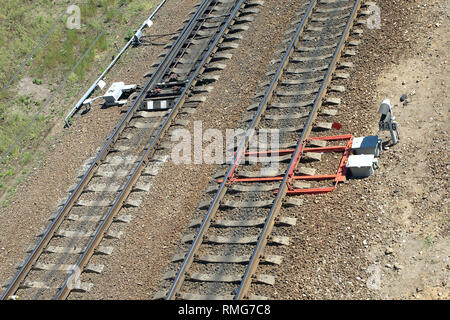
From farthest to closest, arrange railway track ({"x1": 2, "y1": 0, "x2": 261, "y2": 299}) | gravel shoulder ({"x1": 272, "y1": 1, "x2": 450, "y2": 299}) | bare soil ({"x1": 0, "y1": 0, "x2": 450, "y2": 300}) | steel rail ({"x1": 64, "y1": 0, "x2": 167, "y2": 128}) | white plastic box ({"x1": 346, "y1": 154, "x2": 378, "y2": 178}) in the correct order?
steel rail ({"x1": 64, "y1": 0, "x2": 167, "y2": 128})
railway track ({"x1": 2, "y1": 0, "x2": 261, "y2": 299})
white plastic box ({"x1": 346, "y1": 154, "x2": 378, "y2": 178})
bare soil ({"x1": 0, "y1": 0, "x2": 450, "y2": 300})
gravel shoulder ({"x1": 272, "y1": 1, "x2": 450, "y2": 299})

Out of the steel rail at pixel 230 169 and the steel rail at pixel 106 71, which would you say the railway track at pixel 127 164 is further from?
the steel rail at pixel 230 169

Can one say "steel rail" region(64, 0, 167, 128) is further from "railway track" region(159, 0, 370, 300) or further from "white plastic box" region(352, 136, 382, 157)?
"white plastic box" region(352, 136, 382, 157)

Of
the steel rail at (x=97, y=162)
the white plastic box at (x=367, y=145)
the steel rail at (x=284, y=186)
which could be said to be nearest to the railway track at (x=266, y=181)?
the steel rail at (x=284, y=186)

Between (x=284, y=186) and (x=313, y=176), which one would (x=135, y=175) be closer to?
(x=284, y=186)

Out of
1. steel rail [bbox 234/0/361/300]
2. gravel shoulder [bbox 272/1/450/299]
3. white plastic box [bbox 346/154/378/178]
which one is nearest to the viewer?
gravel shoulder [bbox 272/1/450/299]

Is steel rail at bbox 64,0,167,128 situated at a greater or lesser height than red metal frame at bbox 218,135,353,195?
greater

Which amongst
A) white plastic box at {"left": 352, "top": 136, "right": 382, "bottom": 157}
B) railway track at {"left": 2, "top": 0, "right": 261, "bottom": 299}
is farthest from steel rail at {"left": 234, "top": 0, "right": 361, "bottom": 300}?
railway track at {"left": 2, "top": 0, "right": 261, "bottom": 299}
